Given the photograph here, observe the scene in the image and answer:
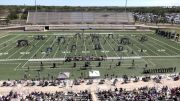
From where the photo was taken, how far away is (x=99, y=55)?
181 ft

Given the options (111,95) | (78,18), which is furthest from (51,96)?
(78,18)

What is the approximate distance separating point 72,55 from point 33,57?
6.19 metres

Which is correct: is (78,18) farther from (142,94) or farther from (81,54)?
(142,94)

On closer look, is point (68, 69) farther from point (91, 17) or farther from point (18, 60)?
point (91, 17)

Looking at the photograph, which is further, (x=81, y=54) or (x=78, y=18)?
(x=78, y=18)

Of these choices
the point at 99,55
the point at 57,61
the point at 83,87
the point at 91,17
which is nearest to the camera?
the point at 83,87

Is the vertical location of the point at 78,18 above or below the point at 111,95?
below

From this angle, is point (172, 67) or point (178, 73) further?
point (172, 67)

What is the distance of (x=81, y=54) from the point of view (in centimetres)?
5616

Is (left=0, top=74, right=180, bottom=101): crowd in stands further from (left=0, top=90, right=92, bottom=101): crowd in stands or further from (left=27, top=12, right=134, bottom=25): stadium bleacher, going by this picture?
(left=27, top=12, right=134, bottom=25): stadium bleacher

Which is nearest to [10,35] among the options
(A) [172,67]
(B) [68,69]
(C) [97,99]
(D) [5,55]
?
(D) [5,55]

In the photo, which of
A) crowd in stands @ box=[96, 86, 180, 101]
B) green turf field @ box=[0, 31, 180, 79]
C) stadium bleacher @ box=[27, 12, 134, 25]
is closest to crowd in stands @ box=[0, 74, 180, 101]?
crowd in stands @ box=[96, 86, 180, 101]

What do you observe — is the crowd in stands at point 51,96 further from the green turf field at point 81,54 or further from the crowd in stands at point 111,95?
the green turf field at point 81,54

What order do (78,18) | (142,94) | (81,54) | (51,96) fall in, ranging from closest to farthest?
(51,96) < (142,94) < (81,54) < (78,18)
